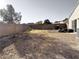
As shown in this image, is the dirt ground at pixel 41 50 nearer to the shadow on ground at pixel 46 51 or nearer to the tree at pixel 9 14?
the shadow on ground at pixel 46 51

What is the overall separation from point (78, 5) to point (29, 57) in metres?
14.1

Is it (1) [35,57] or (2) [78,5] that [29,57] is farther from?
(2) [78,5]

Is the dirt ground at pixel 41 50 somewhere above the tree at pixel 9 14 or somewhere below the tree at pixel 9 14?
below

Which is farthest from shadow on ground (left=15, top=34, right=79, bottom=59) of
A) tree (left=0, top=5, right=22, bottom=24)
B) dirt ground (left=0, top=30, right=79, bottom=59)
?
tree (left=0, top=5, right=22, bottom=24)

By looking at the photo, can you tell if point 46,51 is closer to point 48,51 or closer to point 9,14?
point 48,51

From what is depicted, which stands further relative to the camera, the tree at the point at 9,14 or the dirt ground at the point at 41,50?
the tree at the point at 9,14

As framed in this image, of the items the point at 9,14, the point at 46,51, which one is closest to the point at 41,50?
the point at 46,51

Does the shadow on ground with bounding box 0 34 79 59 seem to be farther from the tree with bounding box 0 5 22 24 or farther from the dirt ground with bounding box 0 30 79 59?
the tree with bounding box 0 5 22 24

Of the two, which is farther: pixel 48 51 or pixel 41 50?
pixel 41 50

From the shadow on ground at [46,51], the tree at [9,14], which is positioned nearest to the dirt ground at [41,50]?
the shadow on ground at [46,51]

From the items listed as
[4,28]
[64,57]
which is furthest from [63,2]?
[64,57]

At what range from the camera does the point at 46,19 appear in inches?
1757

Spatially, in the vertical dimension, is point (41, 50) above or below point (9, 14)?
below

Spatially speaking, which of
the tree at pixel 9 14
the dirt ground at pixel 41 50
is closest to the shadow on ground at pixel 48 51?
the dirt ground at pixel 41 50
